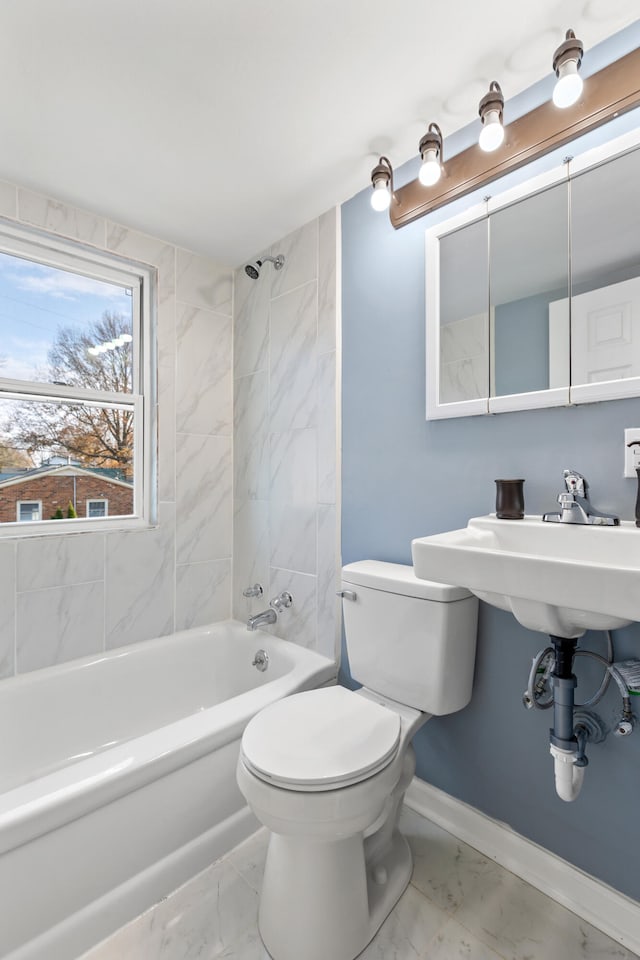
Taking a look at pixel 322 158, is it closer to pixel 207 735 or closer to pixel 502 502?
pixel 502 502

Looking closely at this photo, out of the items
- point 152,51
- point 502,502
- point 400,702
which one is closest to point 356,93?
point 152,51

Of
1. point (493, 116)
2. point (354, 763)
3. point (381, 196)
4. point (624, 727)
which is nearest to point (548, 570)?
point (624, 727)

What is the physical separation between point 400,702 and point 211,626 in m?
1.18

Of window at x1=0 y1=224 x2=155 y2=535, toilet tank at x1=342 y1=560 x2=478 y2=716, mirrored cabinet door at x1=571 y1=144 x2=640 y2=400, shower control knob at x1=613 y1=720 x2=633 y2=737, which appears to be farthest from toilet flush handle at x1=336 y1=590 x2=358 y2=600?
window at x1=0 y1=224 x2=155 y2=535

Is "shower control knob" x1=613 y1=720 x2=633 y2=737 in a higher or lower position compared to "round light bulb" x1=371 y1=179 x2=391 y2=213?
lower

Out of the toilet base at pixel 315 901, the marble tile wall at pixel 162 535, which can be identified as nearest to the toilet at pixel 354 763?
the toilet base at pixel 315 901

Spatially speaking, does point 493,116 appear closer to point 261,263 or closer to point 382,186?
point 382,186

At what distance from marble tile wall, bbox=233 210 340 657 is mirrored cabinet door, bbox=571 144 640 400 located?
3.06 ft

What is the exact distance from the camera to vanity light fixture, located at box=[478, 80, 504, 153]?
3.97 ft

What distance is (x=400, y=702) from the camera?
4.83 ft

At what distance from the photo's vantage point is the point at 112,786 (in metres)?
1.18

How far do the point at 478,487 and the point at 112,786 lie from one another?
4.33 feet

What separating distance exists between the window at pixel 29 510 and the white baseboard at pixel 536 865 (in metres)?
1.81

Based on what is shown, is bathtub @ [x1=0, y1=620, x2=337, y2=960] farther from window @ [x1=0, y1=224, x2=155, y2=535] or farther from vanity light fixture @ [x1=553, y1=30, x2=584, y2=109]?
vanity light fixture @ [x1=553, y1=30, x2=584, y2=109]
